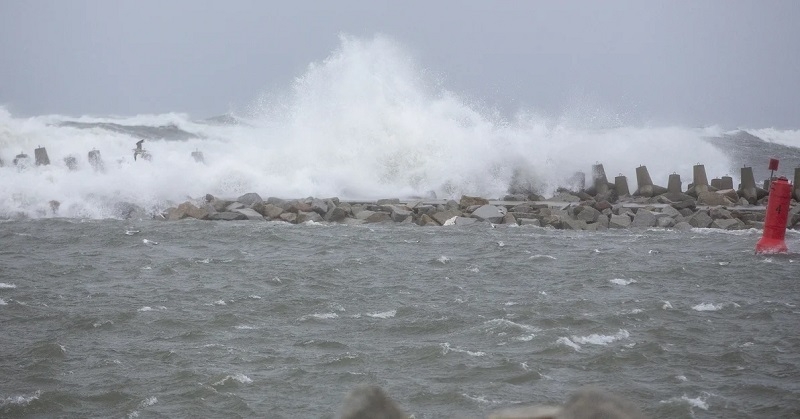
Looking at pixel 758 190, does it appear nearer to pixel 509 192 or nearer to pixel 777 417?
pixel 509 192

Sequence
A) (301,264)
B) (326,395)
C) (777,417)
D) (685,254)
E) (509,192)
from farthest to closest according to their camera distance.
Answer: (509,192) → (685,254) → (301,264) → (326,395) → (777,417)

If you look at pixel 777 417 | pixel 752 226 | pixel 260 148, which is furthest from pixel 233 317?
pixel 260 148

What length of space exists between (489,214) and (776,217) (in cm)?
709

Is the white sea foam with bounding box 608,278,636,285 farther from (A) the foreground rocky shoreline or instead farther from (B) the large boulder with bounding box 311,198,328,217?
(B) the large boulder with bounding box 311,198,328,217

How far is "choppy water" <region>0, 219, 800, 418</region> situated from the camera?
348 inches

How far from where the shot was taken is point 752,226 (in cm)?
2103

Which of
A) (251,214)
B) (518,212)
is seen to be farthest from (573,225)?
(251,214)

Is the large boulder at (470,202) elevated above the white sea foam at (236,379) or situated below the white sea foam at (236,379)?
above

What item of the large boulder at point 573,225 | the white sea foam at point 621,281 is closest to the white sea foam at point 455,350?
the white sea foam at point 621,281

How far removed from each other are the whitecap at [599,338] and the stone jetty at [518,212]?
1012 cm

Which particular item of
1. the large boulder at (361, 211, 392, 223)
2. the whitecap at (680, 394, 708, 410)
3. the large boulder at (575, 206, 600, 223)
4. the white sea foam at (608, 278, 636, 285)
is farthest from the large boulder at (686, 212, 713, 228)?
the whitecap at (680, 394, 708, 410)

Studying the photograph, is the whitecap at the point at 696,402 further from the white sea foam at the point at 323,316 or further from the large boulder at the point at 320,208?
the large boulder at the point at 320,208

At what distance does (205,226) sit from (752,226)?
12.3 metres

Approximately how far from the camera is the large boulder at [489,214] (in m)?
21.5
